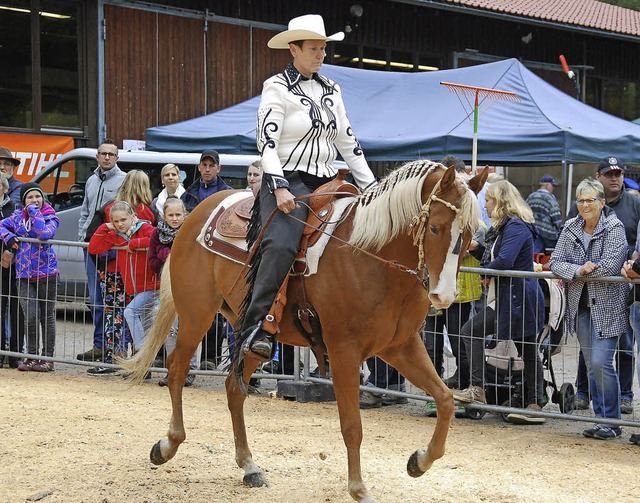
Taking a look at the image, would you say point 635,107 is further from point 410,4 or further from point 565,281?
point 565,281

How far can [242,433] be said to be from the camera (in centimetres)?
620

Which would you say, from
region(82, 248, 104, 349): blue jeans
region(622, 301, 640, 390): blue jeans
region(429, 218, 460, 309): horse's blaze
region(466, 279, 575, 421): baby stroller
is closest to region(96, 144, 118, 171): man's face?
region(82, 248, 104, 349): blue jeans

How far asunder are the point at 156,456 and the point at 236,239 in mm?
1510

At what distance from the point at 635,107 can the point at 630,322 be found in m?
25.6

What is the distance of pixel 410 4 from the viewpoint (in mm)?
24094

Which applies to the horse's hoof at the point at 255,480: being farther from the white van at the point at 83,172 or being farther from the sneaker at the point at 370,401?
the white van at the point at 83,172

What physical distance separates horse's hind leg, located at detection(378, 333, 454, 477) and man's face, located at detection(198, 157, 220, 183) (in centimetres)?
511

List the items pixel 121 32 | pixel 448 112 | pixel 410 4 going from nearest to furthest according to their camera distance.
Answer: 1. pixel 448 112
2. pixel 121 32
3. pixel 410 4

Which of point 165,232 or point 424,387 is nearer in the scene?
point 424,387

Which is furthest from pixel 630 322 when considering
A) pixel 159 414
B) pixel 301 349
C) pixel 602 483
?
pixel 159 414

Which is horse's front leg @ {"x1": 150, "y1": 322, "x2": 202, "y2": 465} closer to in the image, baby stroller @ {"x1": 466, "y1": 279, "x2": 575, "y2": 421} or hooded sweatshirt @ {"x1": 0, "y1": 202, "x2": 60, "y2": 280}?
baby stroller @ {"x1": 466, "y1": 279, "x2": 575, "y2": 421}

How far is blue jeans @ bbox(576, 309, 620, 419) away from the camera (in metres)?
7.56

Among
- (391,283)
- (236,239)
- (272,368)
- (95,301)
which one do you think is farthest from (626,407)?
(95,301)

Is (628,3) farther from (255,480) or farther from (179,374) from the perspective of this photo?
(255,480)
